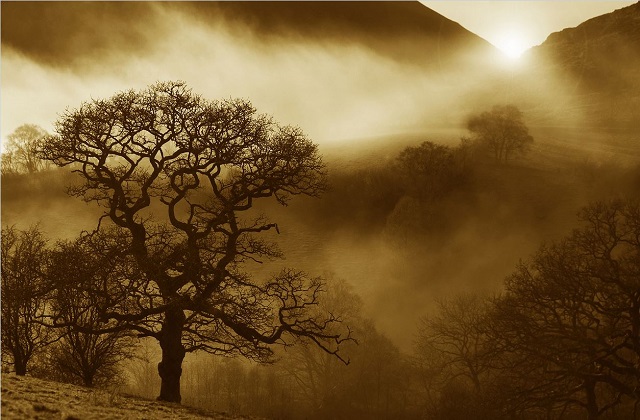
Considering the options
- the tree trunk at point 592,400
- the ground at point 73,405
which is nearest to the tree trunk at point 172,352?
the ground at point 73,405

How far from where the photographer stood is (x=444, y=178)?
10856 cm

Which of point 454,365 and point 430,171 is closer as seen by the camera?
point 454,365

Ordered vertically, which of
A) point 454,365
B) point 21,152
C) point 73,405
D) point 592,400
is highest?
point 21,152

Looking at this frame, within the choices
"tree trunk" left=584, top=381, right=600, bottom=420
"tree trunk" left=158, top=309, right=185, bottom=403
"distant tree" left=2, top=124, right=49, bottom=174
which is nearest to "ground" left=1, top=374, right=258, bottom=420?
"tree trunk" left=158, top=309, right=185, bottom=403

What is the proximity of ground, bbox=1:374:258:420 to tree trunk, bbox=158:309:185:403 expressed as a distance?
1803 mm

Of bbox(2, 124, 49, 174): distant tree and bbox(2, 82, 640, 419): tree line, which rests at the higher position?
bbox(2, 124, 49, 174): distant tree

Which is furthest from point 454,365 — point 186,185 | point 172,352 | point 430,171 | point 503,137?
point 503,137

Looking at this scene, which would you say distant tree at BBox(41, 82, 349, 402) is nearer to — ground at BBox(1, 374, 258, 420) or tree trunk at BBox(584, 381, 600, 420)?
ground at BBox(1, 374, 258, 420)

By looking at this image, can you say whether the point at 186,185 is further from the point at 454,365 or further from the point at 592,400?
the point at 454,365

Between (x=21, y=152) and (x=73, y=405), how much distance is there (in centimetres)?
11566

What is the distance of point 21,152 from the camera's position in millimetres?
115938

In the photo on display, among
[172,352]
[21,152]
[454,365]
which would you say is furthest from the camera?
[21,152]

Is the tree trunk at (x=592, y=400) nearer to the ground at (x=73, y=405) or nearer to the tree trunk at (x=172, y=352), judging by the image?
the ground at (x=73, y=405)

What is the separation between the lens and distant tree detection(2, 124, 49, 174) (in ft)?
374
